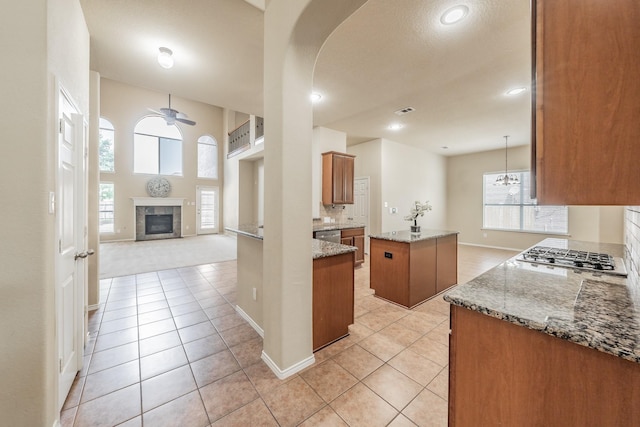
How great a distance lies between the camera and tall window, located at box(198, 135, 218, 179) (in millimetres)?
9562

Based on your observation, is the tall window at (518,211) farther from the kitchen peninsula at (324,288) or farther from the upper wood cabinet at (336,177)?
the kitchen peninsula at (324,288)

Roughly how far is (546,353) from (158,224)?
10.1 m

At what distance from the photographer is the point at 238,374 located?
6.17 ft

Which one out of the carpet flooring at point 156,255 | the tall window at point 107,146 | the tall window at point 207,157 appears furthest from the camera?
the tall window at point 207,157

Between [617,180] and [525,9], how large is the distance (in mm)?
2046

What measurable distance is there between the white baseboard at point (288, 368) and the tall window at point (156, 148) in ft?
29.3

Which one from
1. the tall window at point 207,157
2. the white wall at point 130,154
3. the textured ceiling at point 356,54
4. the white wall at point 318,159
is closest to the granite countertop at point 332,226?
the white wall at point 318,159

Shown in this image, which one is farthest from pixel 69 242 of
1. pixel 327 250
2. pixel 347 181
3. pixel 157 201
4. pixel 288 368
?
pixel 157 201

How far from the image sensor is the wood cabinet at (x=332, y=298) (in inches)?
84.9

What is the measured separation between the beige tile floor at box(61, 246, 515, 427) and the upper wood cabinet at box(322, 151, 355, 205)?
2549 mm

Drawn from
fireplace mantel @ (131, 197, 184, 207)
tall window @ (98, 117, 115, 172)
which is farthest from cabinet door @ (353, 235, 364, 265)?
tall window @ (98, 117, 115, 172)

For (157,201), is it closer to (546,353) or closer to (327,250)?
(327,250)

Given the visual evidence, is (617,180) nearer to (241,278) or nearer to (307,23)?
(307,23)

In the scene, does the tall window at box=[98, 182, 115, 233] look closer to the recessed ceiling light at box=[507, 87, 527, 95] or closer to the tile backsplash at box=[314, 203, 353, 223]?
the tile backsplash at box=[314, 203, 353, 223]
